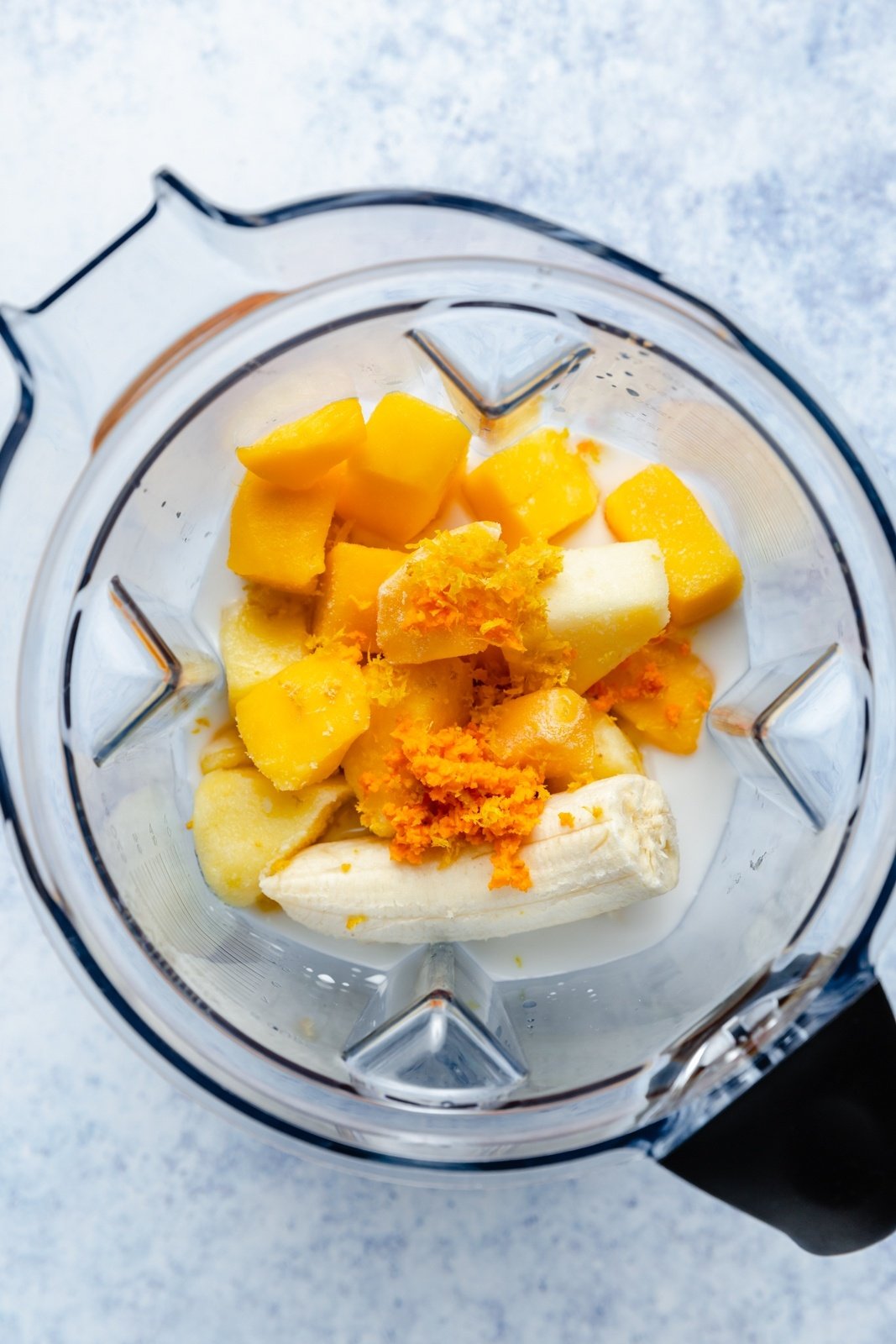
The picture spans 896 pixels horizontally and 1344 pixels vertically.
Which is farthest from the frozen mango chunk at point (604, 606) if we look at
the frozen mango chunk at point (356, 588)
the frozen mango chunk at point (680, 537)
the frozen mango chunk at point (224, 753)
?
the frozen mango chunk at point (224, 753)

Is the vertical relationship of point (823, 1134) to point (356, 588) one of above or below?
below

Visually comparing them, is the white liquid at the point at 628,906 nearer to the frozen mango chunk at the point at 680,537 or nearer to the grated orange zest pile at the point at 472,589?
the frozen mango chunk at the point at 680,537

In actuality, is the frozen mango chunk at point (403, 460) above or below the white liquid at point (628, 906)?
above

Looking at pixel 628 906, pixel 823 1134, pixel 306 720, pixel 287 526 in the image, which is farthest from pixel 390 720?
pixel 823 1134

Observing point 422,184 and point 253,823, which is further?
point 422,184

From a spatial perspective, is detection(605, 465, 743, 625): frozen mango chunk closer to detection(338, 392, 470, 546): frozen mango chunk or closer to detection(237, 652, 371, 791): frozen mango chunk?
detection(338, 392, 470, 546): frozen mango chunk

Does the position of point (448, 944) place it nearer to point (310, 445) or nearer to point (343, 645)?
point (343, 645)

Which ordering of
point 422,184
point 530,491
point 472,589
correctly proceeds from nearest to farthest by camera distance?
point 472,589 → point 530,491 → point 422,184
